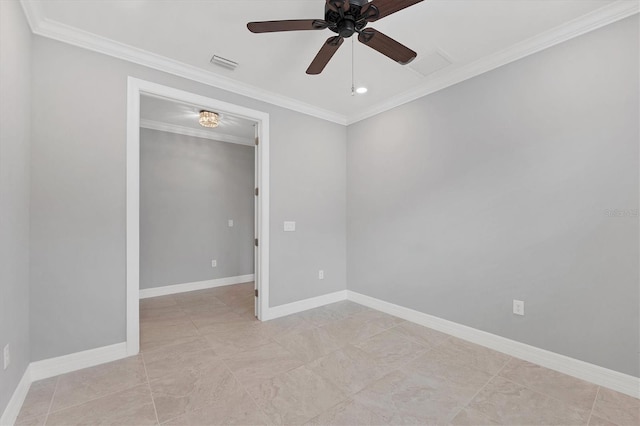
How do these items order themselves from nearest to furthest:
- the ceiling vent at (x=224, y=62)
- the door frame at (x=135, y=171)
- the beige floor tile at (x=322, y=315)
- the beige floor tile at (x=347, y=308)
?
the door frame at (x=135, y=171)
the ceiling vent at (x=224, y=62)
the beige floor tile at (x=322, y=315)
the beige floor tile at (x=347, y=308)

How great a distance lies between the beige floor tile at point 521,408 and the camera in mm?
1688

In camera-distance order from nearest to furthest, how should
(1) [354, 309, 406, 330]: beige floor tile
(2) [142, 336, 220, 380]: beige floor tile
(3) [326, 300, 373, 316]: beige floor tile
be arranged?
(2) [142, 336, 220, 380]: beige floor tile → (1) [354, 309, 406, 330]: beige floor tile → (3) [326, 300, 373, 316]: beige floor tile

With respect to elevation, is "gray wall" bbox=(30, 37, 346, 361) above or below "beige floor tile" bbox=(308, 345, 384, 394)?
above

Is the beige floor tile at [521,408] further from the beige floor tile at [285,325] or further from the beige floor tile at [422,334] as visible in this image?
the beige floor tile at [285,325]

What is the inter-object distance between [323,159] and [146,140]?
2.73m

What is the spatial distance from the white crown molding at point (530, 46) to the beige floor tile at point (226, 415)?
3.33m

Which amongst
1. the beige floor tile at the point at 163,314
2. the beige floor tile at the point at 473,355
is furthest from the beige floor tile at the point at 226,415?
the beige floor tile at the point at 163,314

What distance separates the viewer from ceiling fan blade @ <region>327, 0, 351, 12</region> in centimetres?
150

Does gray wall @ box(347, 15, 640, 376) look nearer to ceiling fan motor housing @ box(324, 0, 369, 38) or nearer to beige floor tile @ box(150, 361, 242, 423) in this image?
ceiling fan motor housing @ box(324, 0, 369, 38)

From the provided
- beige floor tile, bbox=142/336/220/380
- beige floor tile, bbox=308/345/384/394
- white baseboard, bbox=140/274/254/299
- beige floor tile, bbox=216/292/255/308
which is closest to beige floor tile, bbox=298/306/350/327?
beige floor tile, bbox=308/345/384/394

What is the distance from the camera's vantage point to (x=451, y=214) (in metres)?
2.92

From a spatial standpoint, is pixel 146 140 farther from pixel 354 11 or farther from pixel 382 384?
pixel 382 384

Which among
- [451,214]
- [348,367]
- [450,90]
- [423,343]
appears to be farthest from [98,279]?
[450,90]

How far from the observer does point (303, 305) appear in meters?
3.67
